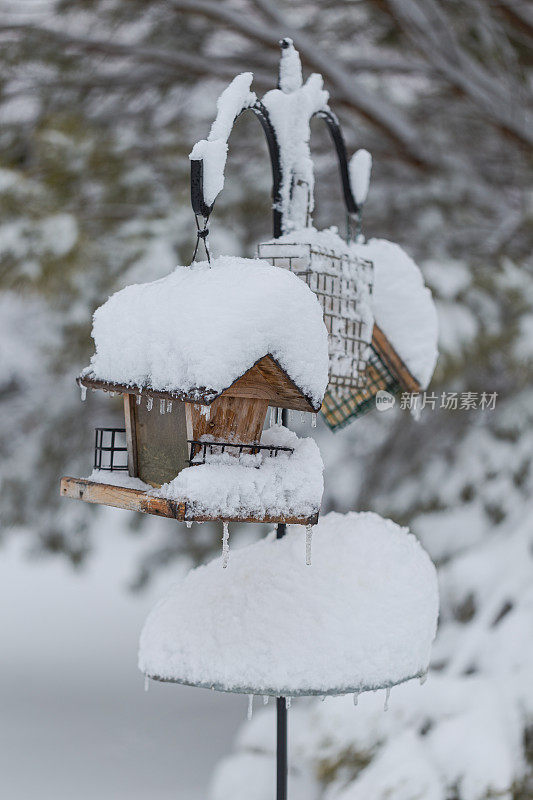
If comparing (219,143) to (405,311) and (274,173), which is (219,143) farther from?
(405,311)

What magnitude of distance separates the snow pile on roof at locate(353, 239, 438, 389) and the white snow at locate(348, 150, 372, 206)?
0.43 ft

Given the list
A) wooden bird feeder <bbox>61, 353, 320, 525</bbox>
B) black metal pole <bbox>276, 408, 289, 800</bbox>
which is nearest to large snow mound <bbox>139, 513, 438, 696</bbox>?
black metal pole <bbox>276, 408, 289, 800</bbox>

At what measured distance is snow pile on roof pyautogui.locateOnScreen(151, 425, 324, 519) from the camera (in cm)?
134

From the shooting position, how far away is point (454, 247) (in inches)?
162

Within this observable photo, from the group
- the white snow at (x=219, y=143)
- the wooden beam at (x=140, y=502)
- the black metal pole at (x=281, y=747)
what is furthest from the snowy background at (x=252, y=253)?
the white snow at (x=219, y=143)

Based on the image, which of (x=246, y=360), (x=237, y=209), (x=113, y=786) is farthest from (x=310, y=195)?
(x=113, y=786)

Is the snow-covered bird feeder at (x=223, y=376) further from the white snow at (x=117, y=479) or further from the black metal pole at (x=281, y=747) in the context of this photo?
the black metal pole at (x=281, y=747)

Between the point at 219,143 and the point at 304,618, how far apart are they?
0.83m

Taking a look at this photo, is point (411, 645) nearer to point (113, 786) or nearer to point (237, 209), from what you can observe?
point (237, 209)

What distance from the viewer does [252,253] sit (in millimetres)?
4059

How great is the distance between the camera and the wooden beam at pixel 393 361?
1903 mm

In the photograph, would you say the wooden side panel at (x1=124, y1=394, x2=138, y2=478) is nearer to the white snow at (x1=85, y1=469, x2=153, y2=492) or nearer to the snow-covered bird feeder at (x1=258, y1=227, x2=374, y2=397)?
the white snow at (x1=85, y1=469, x2=153, y2=492)

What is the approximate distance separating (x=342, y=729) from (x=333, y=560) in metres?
2.05

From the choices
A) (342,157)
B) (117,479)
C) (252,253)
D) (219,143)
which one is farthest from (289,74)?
(252,253)
